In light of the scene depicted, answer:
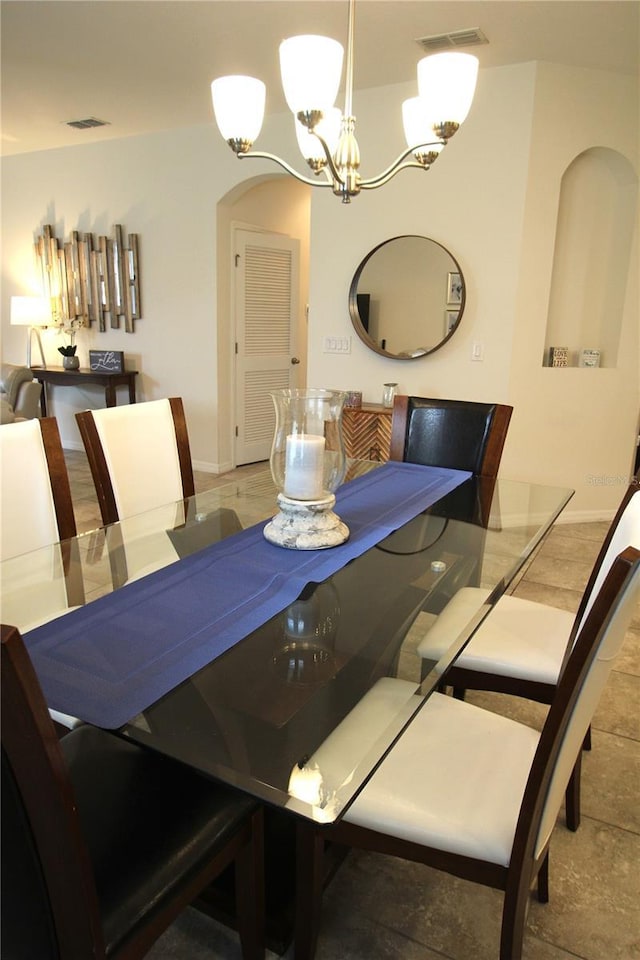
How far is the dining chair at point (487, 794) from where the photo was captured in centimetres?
100

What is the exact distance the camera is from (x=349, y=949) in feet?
4.47

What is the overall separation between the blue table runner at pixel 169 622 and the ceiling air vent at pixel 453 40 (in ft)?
8.98

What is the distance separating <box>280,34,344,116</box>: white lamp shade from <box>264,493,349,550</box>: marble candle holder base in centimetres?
107

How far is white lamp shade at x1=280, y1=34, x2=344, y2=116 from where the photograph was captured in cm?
166

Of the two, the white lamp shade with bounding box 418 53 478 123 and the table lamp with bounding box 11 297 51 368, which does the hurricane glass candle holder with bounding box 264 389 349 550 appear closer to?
the white lamp shade with bounding box 418 53 478 123

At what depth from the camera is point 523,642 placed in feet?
5.72

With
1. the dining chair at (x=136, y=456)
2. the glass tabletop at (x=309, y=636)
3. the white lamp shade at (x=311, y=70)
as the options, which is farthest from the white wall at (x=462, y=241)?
the white lamp shade at (x=311, y=70)

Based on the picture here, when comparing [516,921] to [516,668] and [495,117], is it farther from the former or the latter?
[495,117]

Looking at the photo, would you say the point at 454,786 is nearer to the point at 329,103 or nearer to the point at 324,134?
the point at 329,103

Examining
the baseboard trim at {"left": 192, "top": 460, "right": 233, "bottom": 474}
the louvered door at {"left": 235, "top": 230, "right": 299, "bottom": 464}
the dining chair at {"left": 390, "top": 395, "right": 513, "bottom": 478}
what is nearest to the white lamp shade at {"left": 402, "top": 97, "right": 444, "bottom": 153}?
the dining chair at {"left": 390, "top": 395, "right": 513, "bottom": 478}

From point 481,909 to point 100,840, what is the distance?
0.95 metres

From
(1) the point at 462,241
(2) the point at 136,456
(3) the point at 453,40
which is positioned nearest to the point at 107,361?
(1) the point at 462,241

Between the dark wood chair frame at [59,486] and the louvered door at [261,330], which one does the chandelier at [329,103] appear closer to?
the dark wood chair frame at [59,486]

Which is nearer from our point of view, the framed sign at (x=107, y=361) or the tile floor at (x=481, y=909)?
the tile floor at (x=481, y=909)
